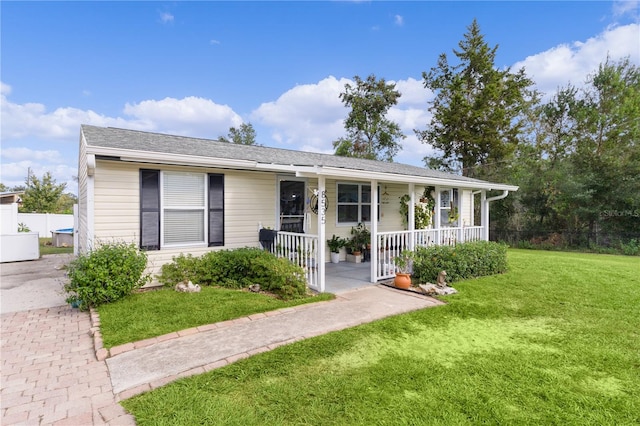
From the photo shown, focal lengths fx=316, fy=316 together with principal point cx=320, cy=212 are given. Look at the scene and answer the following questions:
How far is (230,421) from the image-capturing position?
92.0 inches

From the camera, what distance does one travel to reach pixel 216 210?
6723 millimetres

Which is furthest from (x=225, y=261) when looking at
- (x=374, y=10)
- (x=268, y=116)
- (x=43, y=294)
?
(x=268, y=116)

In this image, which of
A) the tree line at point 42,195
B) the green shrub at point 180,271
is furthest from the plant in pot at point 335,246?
the tree line at point 42,195

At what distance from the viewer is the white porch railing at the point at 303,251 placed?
6.21 metres

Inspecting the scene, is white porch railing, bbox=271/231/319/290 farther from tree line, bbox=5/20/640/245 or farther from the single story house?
tree line, bbox=5/20/640/245

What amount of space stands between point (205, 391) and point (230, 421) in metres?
0.51

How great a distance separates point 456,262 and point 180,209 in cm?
609

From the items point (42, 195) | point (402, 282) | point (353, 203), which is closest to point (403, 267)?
point (402, 282)

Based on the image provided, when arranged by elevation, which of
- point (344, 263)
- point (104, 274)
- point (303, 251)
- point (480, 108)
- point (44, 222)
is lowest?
point (344, 263)

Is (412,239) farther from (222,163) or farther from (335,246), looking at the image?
(222,163)

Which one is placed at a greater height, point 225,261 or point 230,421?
point 225,261

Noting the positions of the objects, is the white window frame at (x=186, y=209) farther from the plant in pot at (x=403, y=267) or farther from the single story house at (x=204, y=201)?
the plant in pot at (x=403, y=267)

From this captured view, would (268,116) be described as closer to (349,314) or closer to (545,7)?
(545,7)

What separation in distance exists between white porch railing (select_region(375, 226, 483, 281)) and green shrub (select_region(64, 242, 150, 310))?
4688 millimetres
